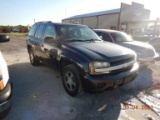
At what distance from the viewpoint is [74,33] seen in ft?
14.3

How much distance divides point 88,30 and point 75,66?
6.69 ft

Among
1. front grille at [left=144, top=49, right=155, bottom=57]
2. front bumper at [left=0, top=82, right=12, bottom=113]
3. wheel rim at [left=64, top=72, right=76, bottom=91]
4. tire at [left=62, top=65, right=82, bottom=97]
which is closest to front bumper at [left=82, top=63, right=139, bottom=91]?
tire at [left=62, top=65, right=82, bottom=97]

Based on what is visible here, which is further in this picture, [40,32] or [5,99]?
[40,32]

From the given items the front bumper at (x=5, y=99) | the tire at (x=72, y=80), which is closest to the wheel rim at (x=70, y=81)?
the tire at (x=72, y=80)

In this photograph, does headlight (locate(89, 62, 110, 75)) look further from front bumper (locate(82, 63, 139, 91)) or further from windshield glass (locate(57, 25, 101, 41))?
windshield glass (locate(57, 25, 101, 41))

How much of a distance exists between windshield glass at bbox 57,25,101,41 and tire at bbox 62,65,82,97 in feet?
3.20

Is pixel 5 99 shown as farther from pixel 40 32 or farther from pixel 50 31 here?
pixel 40 32

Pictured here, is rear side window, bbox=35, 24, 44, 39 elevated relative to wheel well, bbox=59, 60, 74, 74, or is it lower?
elevated

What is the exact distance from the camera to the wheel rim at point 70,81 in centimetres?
341

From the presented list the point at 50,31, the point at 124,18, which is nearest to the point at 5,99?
the point at 50,31

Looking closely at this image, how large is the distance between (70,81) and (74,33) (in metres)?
1.58

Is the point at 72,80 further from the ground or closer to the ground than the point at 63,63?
closer to the ground

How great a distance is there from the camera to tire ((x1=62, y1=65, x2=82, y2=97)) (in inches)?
126

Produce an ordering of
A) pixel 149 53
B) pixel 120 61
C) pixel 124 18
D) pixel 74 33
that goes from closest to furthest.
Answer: pixel 120 61 < pixel 74 33 < pixel 149 53 < pixel 124 18
